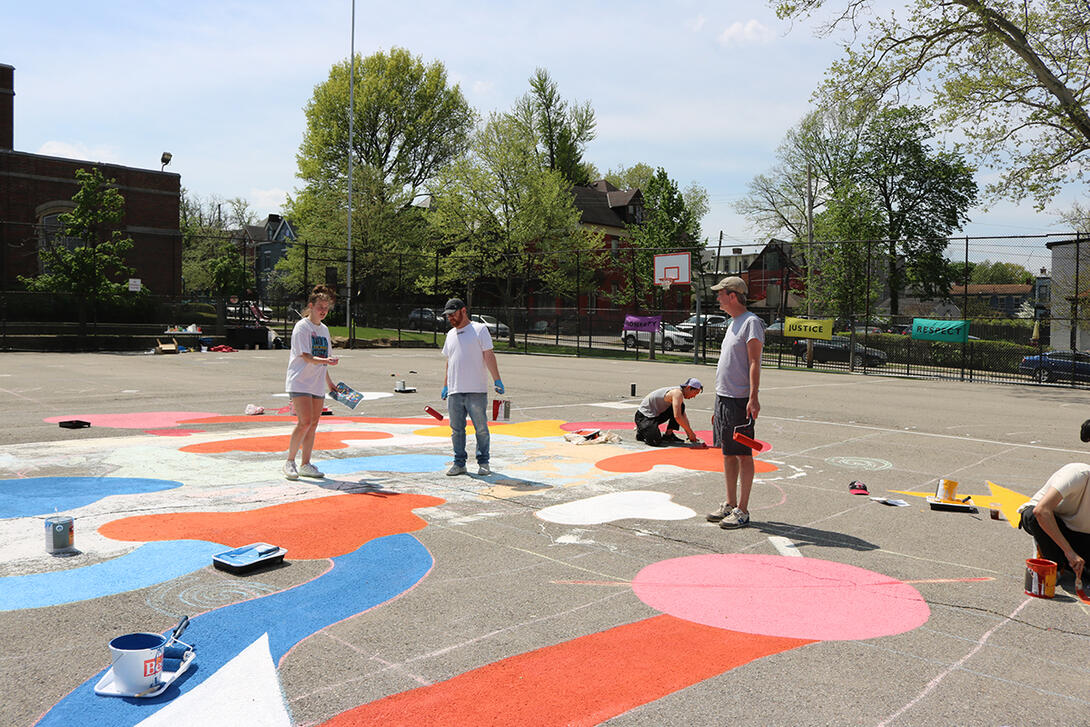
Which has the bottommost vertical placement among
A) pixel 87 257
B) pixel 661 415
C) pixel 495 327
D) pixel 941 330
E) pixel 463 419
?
pixel 661 415

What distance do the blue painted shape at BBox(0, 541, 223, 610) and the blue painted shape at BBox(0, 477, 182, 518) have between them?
1.73 meters

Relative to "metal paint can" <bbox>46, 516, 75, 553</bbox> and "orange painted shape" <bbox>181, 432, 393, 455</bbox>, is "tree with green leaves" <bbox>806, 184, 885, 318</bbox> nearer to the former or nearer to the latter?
"orange painted shape" <bbox>181, 432, 393, 455</bbox>

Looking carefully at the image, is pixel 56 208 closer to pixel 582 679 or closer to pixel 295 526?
pixel 295 526

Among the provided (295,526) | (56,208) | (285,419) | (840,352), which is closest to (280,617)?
(295,526)

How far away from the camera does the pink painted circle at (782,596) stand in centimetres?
440

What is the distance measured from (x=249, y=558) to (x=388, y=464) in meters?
Result: 4.03

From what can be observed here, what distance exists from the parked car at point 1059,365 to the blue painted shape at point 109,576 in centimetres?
2549

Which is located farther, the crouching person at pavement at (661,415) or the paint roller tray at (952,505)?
the crouching person at pavement at (661,415)


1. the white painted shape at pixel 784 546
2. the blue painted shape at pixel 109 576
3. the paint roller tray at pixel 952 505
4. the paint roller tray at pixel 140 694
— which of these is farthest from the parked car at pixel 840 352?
the paint roller tray at pixel 140 694

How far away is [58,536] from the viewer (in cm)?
541

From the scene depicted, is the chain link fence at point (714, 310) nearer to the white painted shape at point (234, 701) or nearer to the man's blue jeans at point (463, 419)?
the man's blue jeans at point (463, 419)

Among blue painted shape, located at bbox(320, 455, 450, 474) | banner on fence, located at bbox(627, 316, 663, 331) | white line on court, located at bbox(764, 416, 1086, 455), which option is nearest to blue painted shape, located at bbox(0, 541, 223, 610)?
blue painted shape, located at bbox(320, 455, 450, 474)

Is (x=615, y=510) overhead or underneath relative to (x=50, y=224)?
underneath

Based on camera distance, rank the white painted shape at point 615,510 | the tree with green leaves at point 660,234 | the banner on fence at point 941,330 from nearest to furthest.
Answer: the white painted shape at point 615,510 → the banner on fence at point 941,330 → the tree with green leaves at point 660,234
